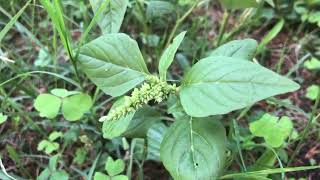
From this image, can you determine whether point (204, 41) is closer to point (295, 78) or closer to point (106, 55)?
point (295, 78)

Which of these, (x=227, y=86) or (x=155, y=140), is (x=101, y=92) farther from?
(x=227, y=86)

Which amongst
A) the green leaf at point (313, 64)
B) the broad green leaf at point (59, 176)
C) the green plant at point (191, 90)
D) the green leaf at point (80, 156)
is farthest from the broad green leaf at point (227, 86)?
the green leaf at point (313, 64)

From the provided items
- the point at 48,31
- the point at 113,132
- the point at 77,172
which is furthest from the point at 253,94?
the point at 48,31

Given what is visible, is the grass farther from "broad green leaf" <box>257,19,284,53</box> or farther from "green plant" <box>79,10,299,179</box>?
"green plant" <box>79,10,299,179</box>

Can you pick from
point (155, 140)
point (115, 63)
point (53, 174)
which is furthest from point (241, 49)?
point (53, 174)

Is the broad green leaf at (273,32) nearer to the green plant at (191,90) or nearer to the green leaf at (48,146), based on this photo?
the green plant at (191,90)
